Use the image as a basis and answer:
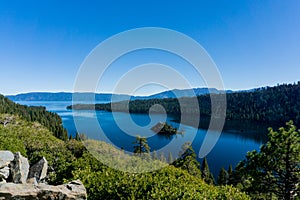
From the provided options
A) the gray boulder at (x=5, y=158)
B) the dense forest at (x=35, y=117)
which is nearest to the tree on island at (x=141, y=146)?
the gray boulder at (x=5, y=158)

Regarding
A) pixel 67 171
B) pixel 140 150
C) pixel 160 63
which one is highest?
pixel 160 63

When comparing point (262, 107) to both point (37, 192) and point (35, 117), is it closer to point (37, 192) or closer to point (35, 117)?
point (35, 117)

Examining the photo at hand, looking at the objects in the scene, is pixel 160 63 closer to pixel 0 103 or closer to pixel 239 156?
pixel 239 156

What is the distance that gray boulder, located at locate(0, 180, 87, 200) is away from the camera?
7.30m

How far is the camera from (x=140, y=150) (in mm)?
33906

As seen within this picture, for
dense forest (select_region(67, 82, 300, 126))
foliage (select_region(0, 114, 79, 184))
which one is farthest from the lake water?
foliage (select_region(0, 114, 79, 184))

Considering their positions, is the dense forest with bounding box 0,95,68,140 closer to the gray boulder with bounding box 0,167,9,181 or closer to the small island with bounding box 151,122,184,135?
the small island with bounding box 151,122,184,135

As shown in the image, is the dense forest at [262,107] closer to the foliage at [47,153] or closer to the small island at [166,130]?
the small island at [166,130]

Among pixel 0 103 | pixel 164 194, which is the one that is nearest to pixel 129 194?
pixel 164 194

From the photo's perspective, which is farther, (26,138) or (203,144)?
(203,144)

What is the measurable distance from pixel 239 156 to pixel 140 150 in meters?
42.8

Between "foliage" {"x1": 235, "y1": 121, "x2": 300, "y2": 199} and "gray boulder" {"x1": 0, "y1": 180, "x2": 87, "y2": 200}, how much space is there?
9.10 m

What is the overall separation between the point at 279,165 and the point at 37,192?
11.4 m

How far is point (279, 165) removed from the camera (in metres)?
12.0
